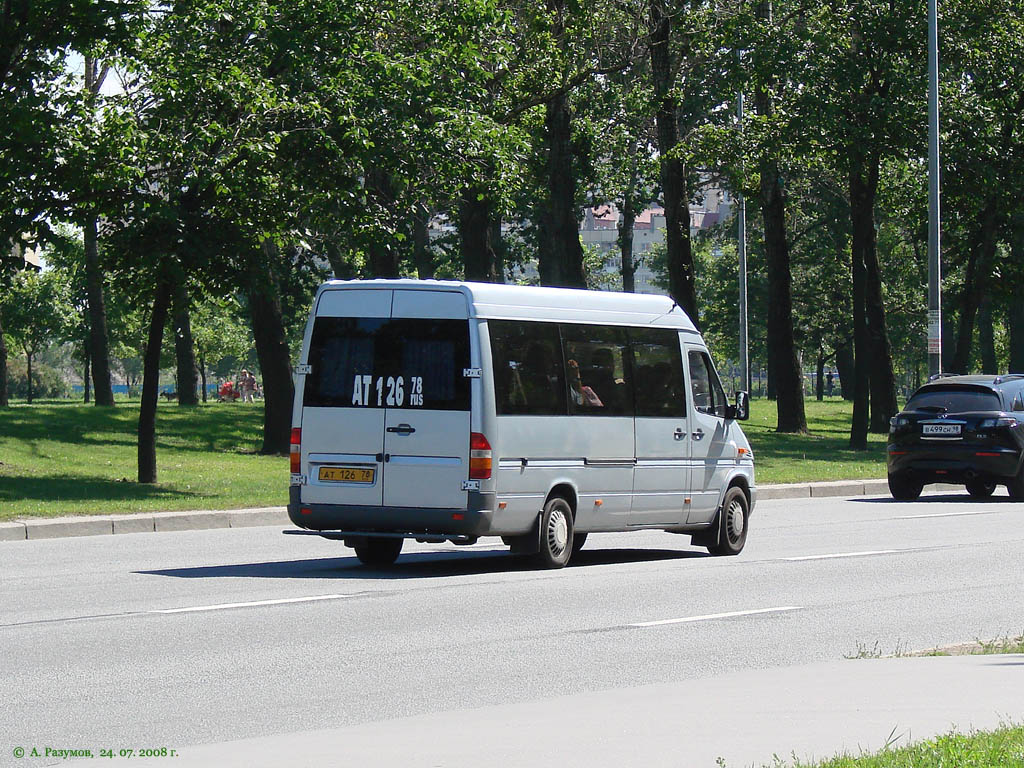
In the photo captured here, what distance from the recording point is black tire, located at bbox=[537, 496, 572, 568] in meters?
14.4

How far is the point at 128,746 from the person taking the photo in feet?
21.9

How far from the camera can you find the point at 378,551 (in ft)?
49.1

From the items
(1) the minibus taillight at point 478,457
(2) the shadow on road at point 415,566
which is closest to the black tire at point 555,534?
(2) the shadow on road at point 415,566

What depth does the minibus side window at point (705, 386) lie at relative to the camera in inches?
650

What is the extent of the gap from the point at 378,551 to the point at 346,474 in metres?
1.29

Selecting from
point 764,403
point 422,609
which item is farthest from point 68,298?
point 422,609

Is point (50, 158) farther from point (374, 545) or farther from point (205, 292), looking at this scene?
point (374, 545)

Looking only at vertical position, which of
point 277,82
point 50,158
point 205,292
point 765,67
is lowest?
point 205,292

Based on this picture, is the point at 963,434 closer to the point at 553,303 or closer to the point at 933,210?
the point at 933,210

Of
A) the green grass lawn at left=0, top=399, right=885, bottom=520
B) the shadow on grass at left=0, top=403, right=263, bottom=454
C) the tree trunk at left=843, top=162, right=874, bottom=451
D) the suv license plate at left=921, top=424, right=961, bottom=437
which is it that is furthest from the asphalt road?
the tree trunk at left=843, top=162, right=874, bottom=451

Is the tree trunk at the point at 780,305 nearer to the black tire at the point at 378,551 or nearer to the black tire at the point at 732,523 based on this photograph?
the black tire at the point at 732,523

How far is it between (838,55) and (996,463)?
1471 centimetres

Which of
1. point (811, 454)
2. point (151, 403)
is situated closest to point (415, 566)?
point (151, 403)

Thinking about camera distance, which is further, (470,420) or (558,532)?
(558,532)
